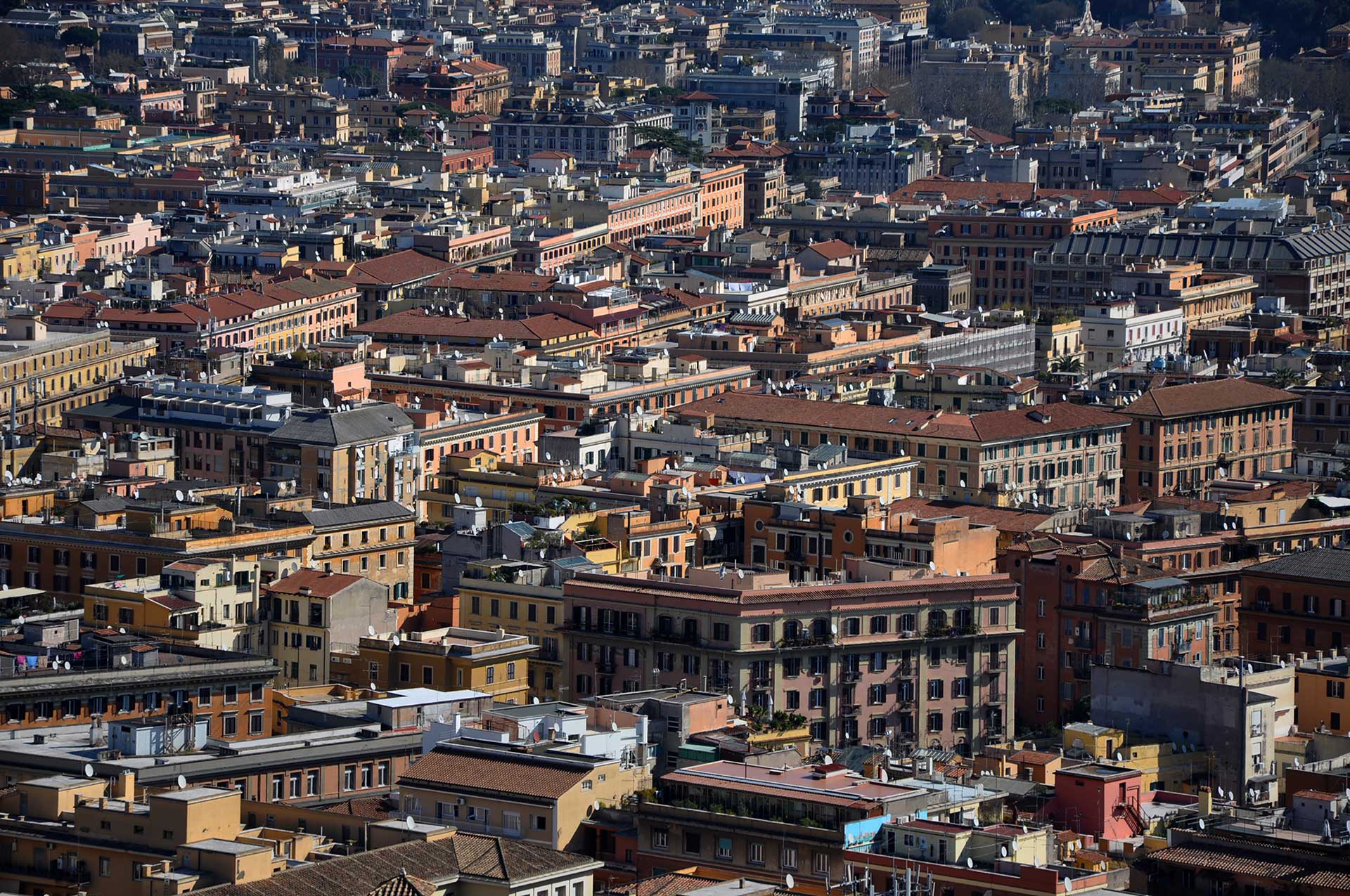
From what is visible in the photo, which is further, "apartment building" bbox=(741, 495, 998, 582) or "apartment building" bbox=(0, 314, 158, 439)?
"apartment building" bbox=(0, 314, 158, 439)

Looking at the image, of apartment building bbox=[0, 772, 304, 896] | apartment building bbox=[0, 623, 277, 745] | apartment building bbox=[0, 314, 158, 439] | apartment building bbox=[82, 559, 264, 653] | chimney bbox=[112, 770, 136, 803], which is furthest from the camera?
apartment building bbox=[0, 314, 158, 439]

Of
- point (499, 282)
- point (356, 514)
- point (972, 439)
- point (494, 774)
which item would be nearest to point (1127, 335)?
point (499, 282)

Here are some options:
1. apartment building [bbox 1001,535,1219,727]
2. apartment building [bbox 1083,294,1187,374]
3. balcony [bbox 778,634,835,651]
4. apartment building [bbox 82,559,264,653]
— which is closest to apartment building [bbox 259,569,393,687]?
apartment building [bbox 82,559,264,653]

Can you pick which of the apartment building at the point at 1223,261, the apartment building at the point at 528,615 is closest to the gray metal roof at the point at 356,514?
the apartment building at the point at 528,615

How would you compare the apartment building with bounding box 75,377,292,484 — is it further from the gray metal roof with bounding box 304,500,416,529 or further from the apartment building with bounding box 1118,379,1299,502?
the apartment building with bounding box 1118,379,1299,502

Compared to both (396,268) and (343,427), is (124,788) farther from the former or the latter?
(396,268)

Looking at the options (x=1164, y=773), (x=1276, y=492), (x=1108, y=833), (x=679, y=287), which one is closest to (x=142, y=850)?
(x=1108, y=833)

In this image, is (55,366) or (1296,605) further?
(55,366)
